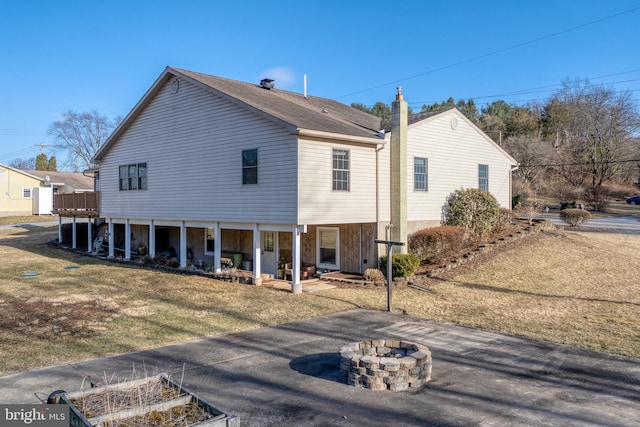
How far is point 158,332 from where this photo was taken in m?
9.62

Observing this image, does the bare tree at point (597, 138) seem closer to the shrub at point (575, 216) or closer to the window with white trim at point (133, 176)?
the shrub at point (575, 216)

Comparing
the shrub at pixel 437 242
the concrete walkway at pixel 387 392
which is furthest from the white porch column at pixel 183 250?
the concrete walkway at pixel 387 392

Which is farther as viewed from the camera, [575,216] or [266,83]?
[575,216]

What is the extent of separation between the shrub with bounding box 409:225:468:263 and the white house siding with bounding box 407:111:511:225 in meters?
0.93

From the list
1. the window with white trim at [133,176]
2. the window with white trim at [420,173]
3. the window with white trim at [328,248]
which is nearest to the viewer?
the window with white trim at [328,248]

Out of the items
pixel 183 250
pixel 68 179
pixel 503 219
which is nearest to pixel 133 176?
pixel 183 250

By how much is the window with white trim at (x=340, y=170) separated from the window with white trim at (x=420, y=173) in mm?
3469

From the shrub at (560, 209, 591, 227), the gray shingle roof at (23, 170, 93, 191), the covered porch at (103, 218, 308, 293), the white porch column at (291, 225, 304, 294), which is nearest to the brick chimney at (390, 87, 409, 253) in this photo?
the covered porch at (103, 218, 308, 293)

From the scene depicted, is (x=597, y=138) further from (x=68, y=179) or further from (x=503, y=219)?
(x=68, y=179)

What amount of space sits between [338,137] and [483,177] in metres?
9.38

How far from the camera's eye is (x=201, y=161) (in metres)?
17.1

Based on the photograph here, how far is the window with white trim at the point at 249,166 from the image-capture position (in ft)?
49.4

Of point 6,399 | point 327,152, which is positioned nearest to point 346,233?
point 327,152

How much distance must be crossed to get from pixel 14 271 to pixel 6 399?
14119mm
